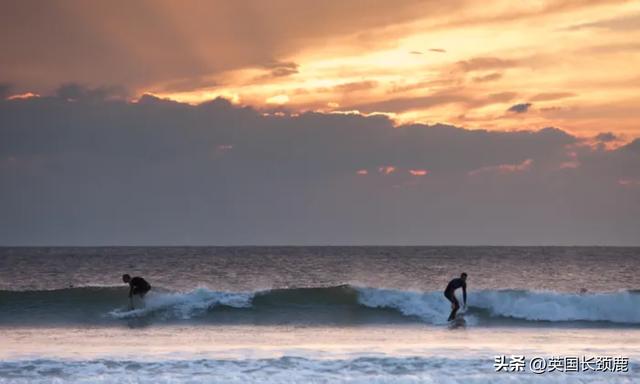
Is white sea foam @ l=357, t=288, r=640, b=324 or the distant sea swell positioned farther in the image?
white sea foam @ l=357, t=288, r=640, b=324

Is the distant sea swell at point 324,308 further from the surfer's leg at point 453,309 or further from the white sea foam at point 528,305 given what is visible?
the surfer's leg at point 453,309

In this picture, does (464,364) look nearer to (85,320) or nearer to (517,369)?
(517,369)

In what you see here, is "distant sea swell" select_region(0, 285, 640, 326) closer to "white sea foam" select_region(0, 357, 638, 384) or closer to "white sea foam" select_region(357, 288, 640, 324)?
"white sea foam" select_region(357, 288, 640, 324)

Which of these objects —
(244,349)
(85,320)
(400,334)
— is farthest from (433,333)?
(85,320)

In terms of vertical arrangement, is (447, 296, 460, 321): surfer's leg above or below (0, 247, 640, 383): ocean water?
above

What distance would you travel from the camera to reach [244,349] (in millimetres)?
16828

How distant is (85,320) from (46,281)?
1991cm

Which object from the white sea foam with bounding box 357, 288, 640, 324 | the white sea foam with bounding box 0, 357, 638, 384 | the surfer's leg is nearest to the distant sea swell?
the white sea foam with bounding box 357, 288, 640, 324

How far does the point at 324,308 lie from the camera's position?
27.6 metres

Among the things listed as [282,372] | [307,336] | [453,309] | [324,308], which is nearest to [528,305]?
[453,309]

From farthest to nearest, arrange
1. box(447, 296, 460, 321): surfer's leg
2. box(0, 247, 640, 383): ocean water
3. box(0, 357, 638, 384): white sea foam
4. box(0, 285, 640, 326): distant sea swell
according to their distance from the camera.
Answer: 1. box(0, 285, 640, 326): distant sea swell
2. box(447, 296, 460, 321): surfer's leg
3. box(0, 247, 640, 383): ocean water
4. box(0, 357, 638, 384): white sea foam

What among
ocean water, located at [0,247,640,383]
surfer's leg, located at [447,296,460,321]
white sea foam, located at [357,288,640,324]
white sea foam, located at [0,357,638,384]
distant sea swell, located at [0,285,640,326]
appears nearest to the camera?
white sea foam, located at [0,357,638,384]

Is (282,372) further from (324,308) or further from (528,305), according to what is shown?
(528,305)

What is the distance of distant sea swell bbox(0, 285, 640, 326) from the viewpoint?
80.8 feet
